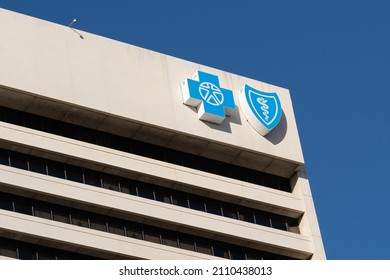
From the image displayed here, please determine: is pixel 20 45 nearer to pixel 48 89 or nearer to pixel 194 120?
pixel 48 89

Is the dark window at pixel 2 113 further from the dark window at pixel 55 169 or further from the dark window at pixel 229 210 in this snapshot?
the dark window at pixel 229 210

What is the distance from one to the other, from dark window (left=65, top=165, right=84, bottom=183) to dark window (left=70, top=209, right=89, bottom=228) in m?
2.18

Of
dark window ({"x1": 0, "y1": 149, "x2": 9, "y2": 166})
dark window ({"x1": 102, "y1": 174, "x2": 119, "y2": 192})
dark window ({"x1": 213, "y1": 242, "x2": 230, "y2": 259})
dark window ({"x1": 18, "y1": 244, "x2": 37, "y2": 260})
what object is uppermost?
dark window ({"x1": 0, "y1": 149, "x2": 9, "y2": 166})

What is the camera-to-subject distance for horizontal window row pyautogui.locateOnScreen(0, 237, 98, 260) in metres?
75.4

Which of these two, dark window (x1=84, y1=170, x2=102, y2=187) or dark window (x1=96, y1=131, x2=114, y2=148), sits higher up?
dark window (x1=96, y1=131, x2=114, y2=148)

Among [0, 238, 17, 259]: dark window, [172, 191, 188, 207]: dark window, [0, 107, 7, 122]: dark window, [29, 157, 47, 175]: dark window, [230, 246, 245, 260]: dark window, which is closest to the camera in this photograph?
[0, 238, 17, 259]: dark window

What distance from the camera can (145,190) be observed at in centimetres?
8275

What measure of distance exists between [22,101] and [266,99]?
59.4 ft

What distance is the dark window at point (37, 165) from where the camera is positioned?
78.7 meters

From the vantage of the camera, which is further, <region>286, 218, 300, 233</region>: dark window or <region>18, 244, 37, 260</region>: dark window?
<region>286, 218, 300, 233</region>: dark window

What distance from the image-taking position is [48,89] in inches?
3164

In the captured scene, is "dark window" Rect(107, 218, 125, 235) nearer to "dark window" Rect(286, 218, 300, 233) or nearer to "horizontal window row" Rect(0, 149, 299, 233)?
"horizontal window row" Rect(0, 149, 299, 233)

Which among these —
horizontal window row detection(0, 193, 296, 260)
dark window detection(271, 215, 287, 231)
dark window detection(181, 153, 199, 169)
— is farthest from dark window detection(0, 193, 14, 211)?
dark window detection(271, 215, 287, 231)
